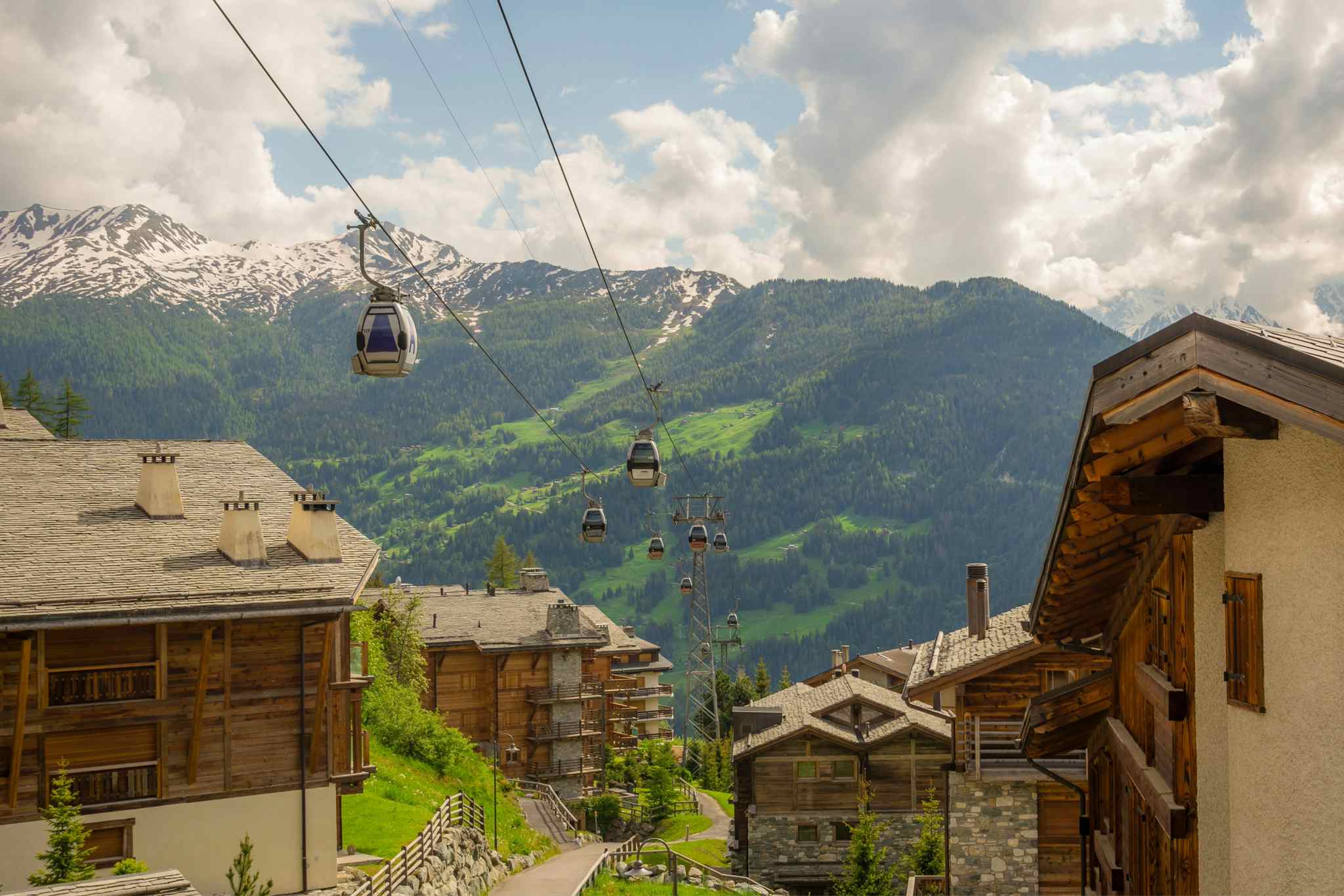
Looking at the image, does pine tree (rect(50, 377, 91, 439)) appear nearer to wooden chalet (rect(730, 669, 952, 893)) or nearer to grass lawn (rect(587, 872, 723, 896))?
wooden chalet (rect(730, 669, 952, 893))

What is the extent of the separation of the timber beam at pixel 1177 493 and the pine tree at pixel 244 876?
14825mm

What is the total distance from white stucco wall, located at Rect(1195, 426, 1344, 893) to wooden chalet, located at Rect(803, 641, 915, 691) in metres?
55.9

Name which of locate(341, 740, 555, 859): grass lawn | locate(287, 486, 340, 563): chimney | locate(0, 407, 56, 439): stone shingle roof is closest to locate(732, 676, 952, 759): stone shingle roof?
locate(341, 740, 555, 859): grass lawn

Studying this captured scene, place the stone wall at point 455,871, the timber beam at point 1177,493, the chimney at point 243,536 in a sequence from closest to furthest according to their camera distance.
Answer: the timber beam at point 1177,493 < the chimney at point 243,536 < the stone wall at point 455,871

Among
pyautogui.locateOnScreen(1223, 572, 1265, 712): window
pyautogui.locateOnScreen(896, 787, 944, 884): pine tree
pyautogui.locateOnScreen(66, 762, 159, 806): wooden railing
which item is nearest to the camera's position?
pyautogui.locateOnScreen(1223, 572, 1265, 712): window

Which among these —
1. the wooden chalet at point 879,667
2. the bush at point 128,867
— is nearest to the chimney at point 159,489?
the bush at point 128,867

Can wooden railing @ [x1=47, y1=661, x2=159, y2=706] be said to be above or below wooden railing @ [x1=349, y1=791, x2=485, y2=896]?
above

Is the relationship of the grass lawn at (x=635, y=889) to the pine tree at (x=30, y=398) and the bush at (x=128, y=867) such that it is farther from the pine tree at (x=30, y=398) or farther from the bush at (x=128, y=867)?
the pine tree at (x=30, y=398)

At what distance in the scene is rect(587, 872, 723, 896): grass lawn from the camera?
86.9 feet

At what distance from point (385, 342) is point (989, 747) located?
1710 centimetres

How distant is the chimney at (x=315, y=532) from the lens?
21.1 metres

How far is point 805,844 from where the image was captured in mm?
37656

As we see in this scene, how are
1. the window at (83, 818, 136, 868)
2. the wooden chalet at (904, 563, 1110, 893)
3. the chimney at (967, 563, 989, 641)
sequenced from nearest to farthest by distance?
the window at (83, 818, 136, 868) < the wooden chalet at (904, 563, 1110, 893) < the chimney at (967, 563, 989, 641)

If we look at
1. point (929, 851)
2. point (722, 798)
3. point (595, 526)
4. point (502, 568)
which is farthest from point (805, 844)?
point (502, 568)
